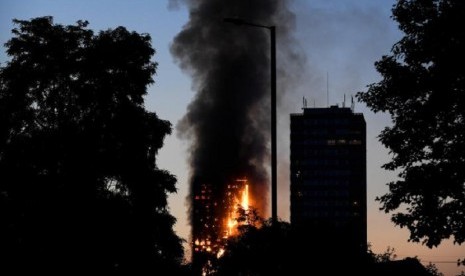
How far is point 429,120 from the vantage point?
22.0m

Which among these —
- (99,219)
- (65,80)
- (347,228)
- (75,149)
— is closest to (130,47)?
(65,80)

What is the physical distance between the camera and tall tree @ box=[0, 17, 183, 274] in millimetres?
36594

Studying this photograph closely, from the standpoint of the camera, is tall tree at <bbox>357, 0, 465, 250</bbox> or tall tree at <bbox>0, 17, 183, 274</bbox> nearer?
tall tree at <bbox>357, 0, 465, 250</bbox>

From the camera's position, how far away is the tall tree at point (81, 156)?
36594 millimetres

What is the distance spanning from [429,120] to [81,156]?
21.0 metres

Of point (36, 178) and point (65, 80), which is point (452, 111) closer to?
point (36, 178)

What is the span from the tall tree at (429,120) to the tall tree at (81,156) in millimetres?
17704

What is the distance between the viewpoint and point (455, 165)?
838 inches

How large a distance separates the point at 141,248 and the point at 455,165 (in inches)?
792

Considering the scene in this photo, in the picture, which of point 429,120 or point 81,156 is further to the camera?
point 81,156

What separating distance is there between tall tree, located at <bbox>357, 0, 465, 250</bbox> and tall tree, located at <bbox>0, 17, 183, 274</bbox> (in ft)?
58.1

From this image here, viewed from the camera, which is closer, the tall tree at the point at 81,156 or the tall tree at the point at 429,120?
the tall tree at the point at 429,120

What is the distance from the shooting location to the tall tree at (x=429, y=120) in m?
21.2

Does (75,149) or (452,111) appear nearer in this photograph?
(452,111)
